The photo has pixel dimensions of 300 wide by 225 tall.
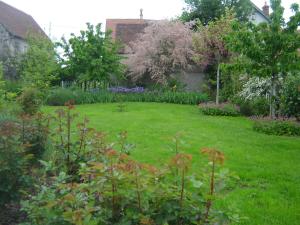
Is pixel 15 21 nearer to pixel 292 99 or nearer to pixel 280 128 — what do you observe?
pixel 292 99

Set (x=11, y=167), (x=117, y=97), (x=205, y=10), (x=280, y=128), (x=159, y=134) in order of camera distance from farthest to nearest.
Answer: (x=205, y=10), (x=117, y=97), (x=280, y=128), (x=159, y=134), (x=11, y=167)

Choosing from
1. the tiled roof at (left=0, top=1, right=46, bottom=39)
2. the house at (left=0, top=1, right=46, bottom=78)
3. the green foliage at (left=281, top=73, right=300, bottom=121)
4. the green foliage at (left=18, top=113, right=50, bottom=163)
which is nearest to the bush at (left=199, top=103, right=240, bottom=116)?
the green foliage at (left=281, top=73, right=300, bottom=121)

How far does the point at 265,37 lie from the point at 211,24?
661 cm

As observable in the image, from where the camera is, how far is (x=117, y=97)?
22141mm

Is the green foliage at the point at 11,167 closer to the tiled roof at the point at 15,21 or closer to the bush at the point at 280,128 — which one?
the bush at the point at 280,128

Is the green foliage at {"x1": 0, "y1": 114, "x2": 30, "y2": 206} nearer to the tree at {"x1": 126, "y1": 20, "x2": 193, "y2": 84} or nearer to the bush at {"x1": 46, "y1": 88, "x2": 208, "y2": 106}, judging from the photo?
the bush at {"x1": 46, "y1": 88, "x2": 208, "y2": 106}

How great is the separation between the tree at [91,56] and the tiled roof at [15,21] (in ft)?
39.2

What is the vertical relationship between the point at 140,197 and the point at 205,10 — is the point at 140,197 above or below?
below

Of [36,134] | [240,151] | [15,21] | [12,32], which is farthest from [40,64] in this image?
[15,21]

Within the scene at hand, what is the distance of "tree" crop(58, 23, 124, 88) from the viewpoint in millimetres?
22641

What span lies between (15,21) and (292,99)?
3057 cm

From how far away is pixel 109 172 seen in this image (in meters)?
2.75

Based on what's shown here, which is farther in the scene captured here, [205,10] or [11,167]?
[205,10]

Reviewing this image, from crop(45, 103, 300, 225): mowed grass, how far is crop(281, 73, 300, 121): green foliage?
142 centimetres
